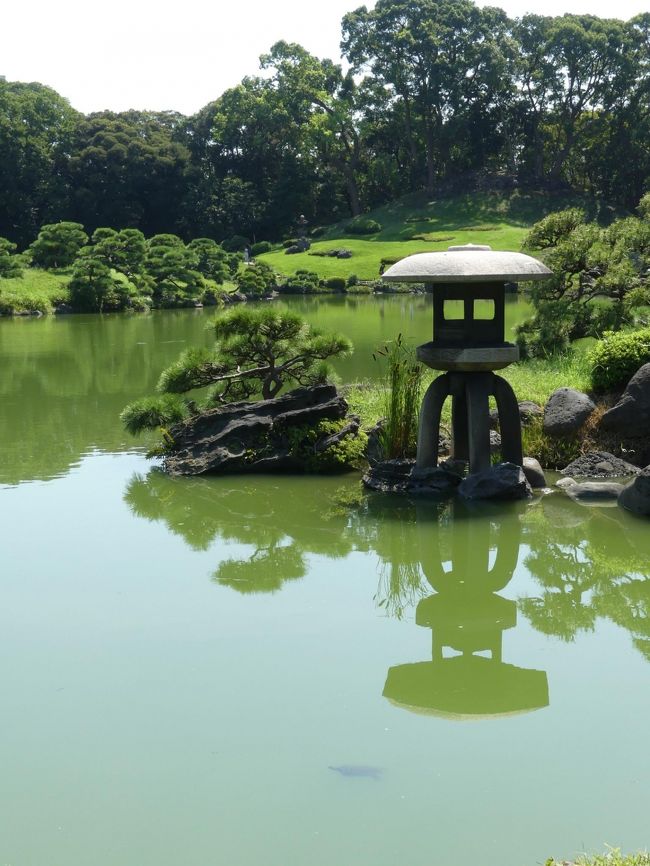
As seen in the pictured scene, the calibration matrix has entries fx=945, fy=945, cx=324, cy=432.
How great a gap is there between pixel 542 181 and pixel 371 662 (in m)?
47.4

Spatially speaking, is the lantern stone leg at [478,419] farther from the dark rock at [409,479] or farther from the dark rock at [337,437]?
the dark rock at [337,437]

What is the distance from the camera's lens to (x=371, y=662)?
457cm

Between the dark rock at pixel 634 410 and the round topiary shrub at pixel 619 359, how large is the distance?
49 cm

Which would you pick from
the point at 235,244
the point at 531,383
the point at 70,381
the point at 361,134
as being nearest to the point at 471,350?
the point at 531,383

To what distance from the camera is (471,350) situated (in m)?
7.36

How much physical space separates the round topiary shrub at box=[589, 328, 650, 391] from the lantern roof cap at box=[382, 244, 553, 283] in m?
1.67

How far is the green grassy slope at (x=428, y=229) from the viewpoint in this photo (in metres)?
40.1

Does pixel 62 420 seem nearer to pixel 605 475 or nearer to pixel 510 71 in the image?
pixel 605 475

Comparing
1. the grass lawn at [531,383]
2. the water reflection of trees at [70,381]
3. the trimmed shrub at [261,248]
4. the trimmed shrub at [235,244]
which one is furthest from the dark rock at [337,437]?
the trimmed shrub at [235,244]

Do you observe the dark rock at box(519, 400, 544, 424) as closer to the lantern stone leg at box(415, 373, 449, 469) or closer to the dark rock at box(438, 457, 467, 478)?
the dark rock at box(438, 457, 467, 478)

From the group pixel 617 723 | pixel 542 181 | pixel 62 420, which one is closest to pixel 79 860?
pixel 617 723

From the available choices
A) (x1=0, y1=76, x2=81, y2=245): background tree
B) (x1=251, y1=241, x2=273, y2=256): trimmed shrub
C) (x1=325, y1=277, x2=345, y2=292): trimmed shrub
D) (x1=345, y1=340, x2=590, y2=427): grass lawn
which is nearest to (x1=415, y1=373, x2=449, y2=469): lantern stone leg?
(x1=345, y1=340, x2=590, y2=427): grass lawn

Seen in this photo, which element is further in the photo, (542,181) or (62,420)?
(542,181)

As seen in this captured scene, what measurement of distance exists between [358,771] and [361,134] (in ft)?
163
